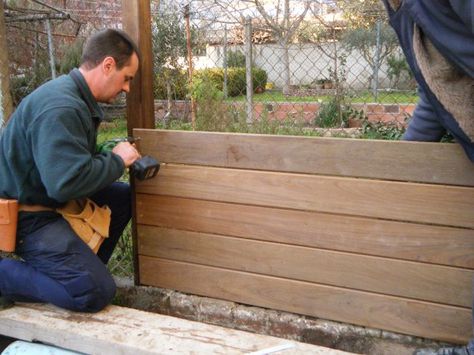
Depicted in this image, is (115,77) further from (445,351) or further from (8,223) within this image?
(445,351)

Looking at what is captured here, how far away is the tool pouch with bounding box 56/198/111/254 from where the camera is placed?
249cm

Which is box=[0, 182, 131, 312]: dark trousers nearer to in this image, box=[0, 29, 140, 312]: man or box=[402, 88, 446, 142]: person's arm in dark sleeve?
box=[0, 29, 140, 312]: man

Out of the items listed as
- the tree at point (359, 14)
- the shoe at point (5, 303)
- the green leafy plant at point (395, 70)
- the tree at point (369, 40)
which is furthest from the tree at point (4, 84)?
the green leafy plant at point (395, 70)

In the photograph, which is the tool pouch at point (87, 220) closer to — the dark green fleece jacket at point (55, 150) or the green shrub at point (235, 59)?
the dark green fleece jacket at point (55, 150)

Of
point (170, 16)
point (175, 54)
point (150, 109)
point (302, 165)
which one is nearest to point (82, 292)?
point (150, 109)

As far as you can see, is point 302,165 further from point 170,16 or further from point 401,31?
point 170,16

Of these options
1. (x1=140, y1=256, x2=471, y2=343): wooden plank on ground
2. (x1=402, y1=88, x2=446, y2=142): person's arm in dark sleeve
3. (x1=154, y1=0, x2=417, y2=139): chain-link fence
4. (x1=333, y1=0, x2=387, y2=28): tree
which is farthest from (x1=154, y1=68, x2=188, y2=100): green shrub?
(x1=402, y1=88, x2=446, y2=142): person's arm in dark sleeve

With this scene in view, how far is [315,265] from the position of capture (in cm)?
230

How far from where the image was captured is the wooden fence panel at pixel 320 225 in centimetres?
204

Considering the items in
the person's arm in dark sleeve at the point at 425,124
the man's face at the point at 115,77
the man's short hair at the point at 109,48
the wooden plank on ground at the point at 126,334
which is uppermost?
the man's short hair at the point at 109,48

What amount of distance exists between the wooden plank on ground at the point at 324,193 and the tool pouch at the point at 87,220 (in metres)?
0.28

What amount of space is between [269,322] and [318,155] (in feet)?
2.82

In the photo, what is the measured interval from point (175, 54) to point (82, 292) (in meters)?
2.57

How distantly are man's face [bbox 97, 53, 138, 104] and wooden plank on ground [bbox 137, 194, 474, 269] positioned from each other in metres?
0.56
